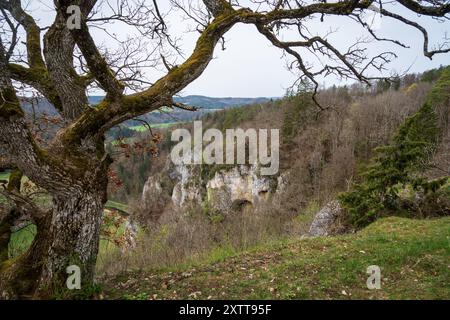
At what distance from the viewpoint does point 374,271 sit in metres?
5.75

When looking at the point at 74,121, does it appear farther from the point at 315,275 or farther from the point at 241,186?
the point at 241,186

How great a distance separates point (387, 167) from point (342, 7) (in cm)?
885

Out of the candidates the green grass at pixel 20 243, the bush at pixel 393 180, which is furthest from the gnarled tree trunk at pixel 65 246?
the bush at pixel 393 180

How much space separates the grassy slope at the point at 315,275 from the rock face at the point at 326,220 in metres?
4.95

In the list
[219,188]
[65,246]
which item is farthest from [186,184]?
[65,246]

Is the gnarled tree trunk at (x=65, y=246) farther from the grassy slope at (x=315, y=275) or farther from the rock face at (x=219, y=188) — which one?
the rock face at (x=219, y=188)

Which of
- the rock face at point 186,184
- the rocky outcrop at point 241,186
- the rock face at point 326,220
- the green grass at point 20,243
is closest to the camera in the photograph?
the green grass at point 20,243

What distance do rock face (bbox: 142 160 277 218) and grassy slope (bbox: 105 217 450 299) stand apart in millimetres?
34799

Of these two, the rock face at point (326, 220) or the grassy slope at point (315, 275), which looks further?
the rock face at point (326, 220)

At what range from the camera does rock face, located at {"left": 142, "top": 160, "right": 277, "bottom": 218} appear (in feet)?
161

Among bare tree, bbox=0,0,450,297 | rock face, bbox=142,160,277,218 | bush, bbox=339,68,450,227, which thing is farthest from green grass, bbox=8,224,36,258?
A: rock face, bbox=142,160,277,218

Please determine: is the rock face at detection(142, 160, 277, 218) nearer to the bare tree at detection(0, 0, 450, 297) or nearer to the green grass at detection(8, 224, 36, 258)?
the green grass at detection(8, 224, 36, 258)

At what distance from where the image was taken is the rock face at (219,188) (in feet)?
161

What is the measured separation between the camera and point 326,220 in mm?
13281
